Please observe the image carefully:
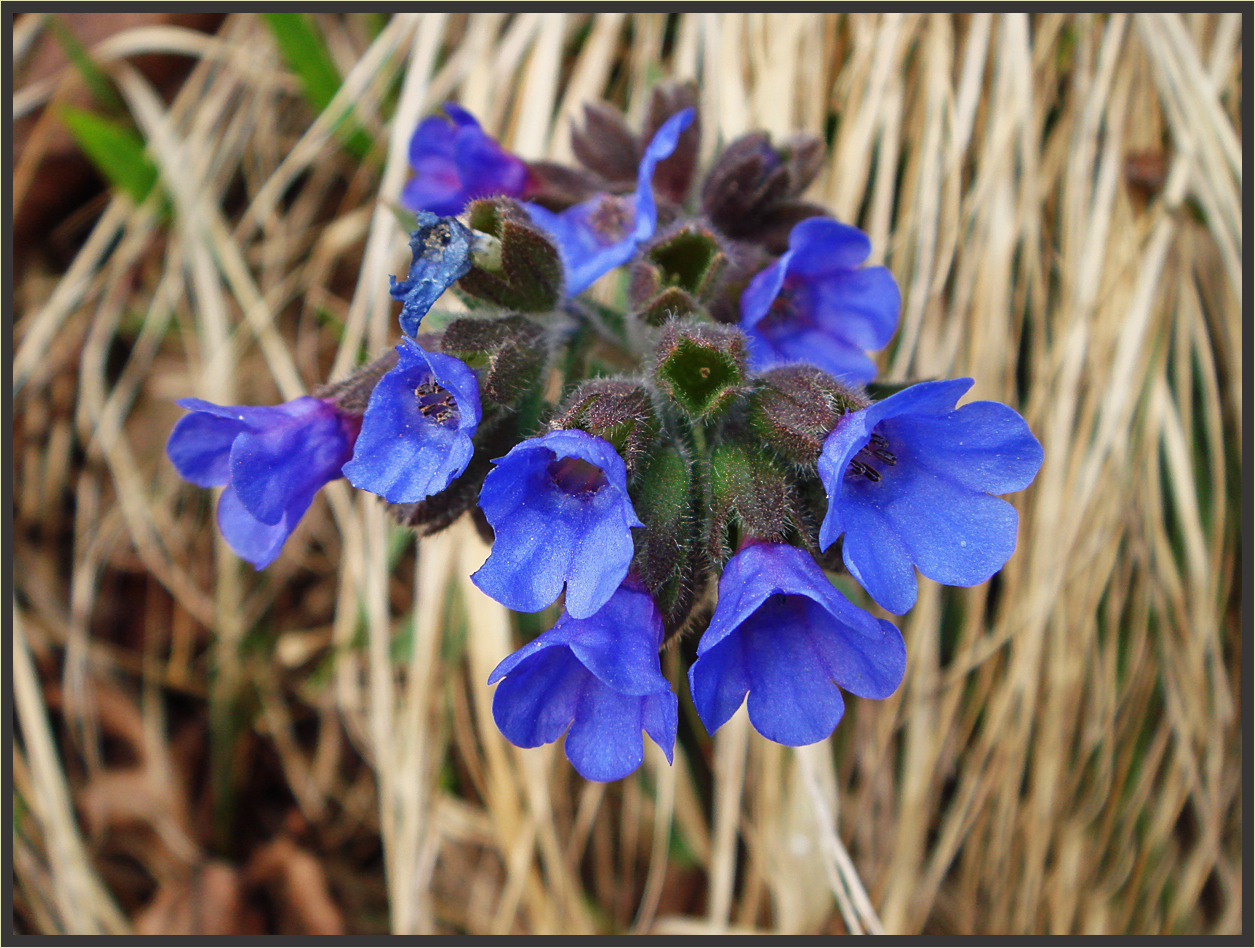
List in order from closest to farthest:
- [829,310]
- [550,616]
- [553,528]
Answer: [553,528], [829,310], [550,616]

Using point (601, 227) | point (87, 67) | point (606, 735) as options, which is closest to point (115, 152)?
point (87, 67)

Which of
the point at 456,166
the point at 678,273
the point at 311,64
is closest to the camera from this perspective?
the point at 678,273

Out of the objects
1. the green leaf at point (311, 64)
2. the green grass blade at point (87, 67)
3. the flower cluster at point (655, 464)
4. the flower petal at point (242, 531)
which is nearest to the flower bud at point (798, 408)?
the flower cluster at point (655, 464)

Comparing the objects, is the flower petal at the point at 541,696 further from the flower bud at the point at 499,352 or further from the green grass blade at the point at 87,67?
the green grass blade at the point at 87,67

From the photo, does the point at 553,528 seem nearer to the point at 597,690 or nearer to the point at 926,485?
the point at 597,690

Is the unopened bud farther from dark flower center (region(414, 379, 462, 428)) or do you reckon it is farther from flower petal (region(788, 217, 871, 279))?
flower petal (region(788, 217, 871, 279))

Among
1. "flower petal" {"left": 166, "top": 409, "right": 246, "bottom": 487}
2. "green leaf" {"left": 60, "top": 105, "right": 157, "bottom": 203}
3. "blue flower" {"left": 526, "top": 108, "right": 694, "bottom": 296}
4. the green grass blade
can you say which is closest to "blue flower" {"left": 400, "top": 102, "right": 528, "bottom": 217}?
"blue flower" {"left": 526, "top": 108, "right": 694, "bottom": 296}
